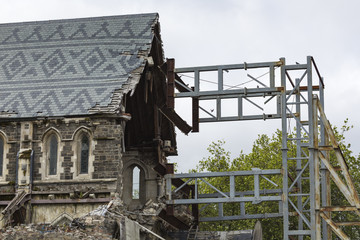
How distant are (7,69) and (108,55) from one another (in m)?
4.61

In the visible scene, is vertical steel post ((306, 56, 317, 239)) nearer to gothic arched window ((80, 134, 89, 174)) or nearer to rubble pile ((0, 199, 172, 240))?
rubble pile ((0, 199, 172, 240))

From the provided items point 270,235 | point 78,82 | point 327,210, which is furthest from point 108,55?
point 270,235

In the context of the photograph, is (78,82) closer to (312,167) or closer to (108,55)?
(108,55)

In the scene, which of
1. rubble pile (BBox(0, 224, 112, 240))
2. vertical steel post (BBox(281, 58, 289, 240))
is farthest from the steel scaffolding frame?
rubble pile (BBox(0, 224, 112, 240))

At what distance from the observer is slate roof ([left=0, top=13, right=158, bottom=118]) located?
34125mm

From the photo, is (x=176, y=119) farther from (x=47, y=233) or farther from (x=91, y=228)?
(x=47, y=233)

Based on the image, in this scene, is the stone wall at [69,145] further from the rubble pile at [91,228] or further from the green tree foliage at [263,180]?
the green tree foliage at [263,180]

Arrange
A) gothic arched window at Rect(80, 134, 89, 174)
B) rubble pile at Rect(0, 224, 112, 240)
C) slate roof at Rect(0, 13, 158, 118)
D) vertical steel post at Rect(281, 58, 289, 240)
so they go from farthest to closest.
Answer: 1. slate roof at Rect(0, 13, 158, 118)
2. gothic arched window at Rect(80, 134, 89, 174)
3. vertical steel post at Rect(281, 58, 289, 240)
4. rubble pile at Rect(0, 224, 112, 240)

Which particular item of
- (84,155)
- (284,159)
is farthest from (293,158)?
(84,155)

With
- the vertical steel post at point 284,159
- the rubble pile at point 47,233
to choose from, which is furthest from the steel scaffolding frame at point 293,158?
the rubble pile at point 47,233

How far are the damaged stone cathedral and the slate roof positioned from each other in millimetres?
45

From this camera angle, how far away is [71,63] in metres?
36.5

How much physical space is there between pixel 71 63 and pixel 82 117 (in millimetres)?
4063

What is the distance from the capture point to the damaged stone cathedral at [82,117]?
3309 cm
